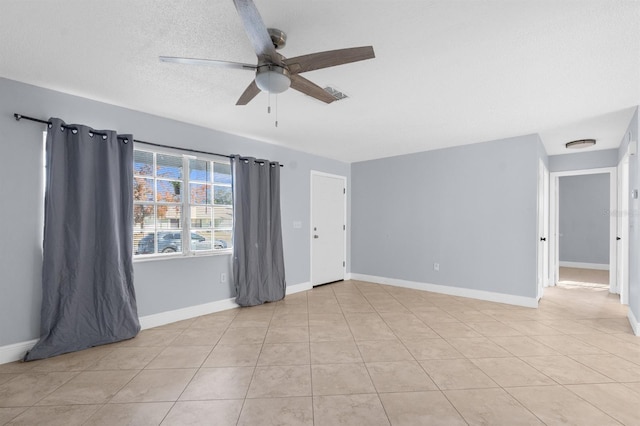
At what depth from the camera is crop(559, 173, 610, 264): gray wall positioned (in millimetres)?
7316

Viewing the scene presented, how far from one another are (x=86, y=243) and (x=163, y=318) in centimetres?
121

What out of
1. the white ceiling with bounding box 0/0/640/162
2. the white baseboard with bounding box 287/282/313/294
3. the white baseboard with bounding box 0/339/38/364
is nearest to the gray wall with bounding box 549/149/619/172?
the white ceiling with bounding box 0/0/640/162

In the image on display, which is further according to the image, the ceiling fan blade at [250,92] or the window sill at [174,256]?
the window sill at [174,256]

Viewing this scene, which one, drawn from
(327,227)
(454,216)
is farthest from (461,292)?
(327,227)

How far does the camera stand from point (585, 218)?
7551 millimetres

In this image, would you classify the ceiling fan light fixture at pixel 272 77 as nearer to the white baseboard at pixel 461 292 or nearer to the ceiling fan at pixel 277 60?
the ceiling fan at pixel 277 60

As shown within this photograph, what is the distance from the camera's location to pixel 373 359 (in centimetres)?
271

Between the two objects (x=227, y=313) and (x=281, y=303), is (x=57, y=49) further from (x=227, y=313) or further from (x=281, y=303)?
(x=281, y=303)

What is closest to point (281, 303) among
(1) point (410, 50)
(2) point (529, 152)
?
(1) point (410, 50)

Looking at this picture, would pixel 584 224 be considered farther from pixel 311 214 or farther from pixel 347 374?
pixel 347 374

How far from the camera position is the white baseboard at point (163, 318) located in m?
2.64

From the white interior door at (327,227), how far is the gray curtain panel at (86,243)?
303cm

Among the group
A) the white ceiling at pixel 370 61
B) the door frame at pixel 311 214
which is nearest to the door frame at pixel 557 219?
the white ceiling at pixel 370 61

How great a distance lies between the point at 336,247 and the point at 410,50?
428 centimetres
